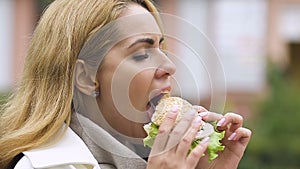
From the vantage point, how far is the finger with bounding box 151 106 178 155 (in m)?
3.05

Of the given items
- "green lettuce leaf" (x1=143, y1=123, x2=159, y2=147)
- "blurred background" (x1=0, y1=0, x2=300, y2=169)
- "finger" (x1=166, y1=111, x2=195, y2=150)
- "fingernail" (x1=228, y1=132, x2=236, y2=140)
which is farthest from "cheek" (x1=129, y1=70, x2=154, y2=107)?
"blurred background" (x1=0, y1=0, x2=300, y2=169)

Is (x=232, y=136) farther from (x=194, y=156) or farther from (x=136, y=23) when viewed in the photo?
(x=136, y=23)

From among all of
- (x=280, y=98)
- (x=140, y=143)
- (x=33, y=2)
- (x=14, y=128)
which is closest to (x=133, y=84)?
(x=140, y=143)

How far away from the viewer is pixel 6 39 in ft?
64.4

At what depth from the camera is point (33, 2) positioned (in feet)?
64.0

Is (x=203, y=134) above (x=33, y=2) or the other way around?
above

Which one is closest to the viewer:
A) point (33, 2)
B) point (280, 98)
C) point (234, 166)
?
point (234, 166)

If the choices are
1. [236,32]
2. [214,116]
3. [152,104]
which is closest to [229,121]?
[214,116]

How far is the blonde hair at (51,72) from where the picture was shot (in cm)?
326

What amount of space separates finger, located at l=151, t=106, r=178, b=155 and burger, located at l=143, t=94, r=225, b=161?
3 centimetres

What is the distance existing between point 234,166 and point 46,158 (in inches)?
27.0

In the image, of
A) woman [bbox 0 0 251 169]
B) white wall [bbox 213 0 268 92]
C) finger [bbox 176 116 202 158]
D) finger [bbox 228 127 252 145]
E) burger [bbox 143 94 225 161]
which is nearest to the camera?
finger [bbox 176 116 202 158]

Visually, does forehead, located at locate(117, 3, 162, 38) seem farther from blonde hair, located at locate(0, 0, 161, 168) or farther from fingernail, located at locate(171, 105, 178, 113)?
fingernail, located at locate(171, 105, 178, 113)

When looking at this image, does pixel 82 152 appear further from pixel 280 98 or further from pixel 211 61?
pixel 280 98
